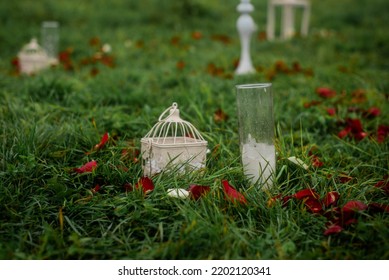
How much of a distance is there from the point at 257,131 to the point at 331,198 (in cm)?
43

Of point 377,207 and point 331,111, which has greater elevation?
point 331,111

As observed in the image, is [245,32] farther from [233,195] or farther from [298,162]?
[233,195]

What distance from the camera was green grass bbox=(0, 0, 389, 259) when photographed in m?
1.69

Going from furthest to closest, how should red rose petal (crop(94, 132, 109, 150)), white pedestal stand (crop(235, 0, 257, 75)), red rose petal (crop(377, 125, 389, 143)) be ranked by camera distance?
white pedestal stand (crop(235, 0, 257, 75)), red rose petal (crop(377, 125, 389, 143)), red rose petal (crop(94, 132, 109, 150))

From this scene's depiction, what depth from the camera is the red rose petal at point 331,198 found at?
1.89 meters

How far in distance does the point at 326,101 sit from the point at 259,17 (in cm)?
514

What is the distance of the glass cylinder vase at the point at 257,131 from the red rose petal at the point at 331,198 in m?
0.25

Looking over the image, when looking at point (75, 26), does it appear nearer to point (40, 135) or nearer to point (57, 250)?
point (40, 135)

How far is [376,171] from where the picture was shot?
7.80ft

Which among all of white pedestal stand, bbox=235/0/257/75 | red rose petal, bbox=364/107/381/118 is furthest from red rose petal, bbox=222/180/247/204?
white pedestal stand, bbox=235/0/257/75

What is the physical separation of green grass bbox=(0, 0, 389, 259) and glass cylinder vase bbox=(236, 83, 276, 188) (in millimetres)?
76

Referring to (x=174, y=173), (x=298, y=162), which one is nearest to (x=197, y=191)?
(x=174, y=173)

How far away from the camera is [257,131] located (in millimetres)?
2061

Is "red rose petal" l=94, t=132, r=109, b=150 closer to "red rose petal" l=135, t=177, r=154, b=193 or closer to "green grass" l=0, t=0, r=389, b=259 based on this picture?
"green grass" l=0, t=0, r=389, b=259
